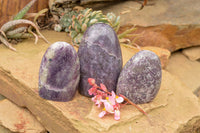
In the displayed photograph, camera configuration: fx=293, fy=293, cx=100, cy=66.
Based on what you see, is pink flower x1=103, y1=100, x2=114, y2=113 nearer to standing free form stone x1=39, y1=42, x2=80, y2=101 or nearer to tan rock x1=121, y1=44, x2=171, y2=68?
standing free form stone x1=39, y1=42, x2=80, y2=101

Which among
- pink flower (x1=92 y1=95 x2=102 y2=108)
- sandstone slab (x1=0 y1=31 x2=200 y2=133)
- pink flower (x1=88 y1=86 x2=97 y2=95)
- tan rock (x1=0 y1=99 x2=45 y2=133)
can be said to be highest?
pink flower (x1=88 y1=86 x2=97 y2=95)

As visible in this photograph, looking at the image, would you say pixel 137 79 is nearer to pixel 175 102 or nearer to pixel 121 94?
pixel 121 94

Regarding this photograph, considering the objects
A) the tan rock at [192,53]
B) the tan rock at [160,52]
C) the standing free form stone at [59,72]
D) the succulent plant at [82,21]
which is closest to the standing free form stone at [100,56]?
the standing free form stone at [59,72]

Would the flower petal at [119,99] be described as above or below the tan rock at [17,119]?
above

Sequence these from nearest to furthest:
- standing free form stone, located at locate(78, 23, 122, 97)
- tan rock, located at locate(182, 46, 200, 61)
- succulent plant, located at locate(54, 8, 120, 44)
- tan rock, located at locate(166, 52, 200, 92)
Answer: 1. standing free form stone, located at locate(78, 23, 122, 97)
2. succulent plant, located at locate(54, 8, 120, 44)
3. tan rock, located at locate(166, 52, 200, 92)
4. tan rock, located at locate(182, 46, 200, 61)

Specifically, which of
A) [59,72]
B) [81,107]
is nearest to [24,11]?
[59,72]

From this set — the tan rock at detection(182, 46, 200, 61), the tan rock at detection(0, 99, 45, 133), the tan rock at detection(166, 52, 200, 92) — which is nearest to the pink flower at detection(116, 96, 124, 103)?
the tan rock at detection(0, 99, 45, 133)

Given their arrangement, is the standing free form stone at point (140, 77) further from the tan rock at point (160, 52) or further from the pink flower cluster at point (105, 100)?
the tan rock at point (160, 52)
